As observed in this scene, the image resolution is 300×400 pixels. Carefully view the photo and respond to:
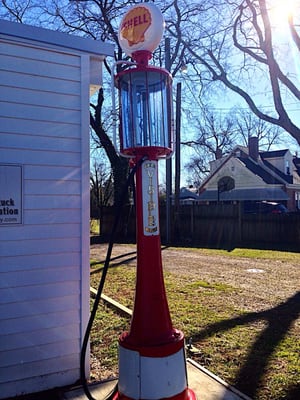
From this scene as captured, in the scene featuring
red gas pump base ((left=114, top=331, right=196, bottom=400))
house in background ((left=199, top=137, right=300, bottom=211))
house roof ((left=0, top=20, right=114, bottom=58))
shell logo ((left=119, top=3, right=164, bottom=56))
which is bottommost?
red gas pump base ((left=114, top=331, right=196, bottom=400))

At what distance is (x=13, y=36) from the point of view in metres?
2.81

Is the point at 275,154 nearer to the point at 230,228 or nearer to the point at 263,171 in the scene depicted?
the point at 263,171

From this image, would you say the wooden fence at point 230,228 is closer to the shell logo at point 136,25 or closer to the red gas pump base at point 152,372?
the red gas pump base at point 152,372

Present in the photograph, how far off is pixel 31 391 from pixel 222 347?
1.73 m

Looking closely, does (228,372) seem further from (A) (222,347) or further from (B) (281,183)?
(B) (281,183)

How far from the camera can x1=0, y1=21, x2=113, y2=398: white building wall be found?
284 centimetres

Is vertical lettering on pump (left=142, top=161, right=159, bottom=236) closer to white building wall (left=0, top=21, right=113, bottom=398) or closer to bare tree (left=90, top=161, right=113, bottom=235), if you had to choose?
white building wall (left=0, top=21, right=113, bottom=398)

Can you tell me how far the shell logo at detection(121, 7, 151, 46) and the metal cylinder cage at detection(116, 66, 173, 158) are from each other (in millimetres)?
177

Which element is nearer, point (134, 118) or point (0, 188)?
point (134, 118)

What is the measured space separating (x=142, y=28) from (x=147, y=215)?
110cm

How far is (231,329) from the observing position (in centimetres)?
425

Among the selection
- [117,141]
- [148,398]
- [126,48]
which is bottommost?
[148,398]

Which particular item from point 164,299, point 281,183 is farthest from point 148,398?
point 281,183

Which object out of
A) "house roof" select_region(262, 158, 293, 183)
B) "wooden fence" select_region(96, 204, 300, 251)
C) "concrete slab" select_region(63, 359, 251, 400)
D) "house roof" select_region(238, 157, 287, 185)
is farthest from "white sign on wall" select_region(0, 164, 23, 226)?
"house roof" select_region(262, 158, 293, 183)
